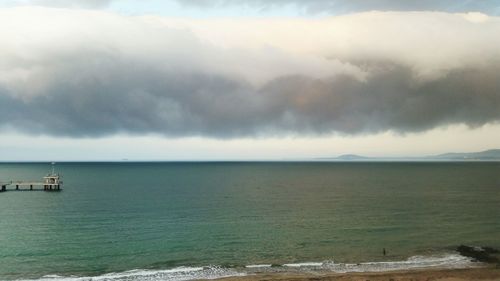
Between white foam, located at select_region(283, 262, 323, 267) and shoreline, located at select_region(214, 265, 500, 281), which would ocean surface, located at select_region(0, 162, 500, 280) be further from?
shoreline, located at select_region(214, 265, 500, 281)

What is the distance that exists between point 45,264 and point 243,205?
53081mm

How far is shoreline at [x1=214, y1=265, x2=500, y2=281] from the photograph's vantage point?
127ft

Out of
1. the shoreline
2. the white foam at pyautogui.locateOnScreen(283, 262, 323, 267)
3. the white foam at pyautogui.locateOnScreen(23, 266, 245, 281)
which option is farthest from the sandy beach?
the white foam at pyautogui.locateOnScreen(283, 262, 323, 267)

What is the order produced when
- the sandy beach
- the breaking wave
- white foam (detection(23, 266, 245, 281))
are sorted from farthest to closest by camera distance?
1. the breaking wave
2. white foam (detection(23, 266, 245, 281))
3. the sandy beach

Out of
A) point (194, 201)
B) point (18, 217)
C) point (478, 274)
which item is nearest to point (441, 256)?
point (478, 274)

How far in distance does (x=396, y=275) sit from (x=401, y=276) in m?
0.51

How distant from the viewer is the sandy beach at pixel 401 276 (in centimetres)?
3856

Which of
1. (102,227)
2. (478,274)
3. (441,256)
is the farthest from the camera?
(102,227)

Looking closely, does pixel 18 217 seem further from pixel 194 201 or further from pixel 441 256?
pixel 441 256

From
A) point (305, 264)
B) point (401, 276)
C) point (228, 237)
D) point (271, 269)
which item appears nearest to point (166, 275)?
point (271, 269)

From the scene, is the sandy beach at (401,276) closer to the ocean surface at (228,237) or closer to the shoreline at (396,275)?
the shoreline at (396,275)

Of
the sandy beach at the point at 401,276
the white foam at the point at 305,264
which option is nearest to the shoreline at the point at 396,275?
the sandy beach at the point at 401,276

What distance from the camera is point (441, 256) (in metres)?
48.2

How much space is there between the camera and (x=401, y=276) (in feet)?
129
